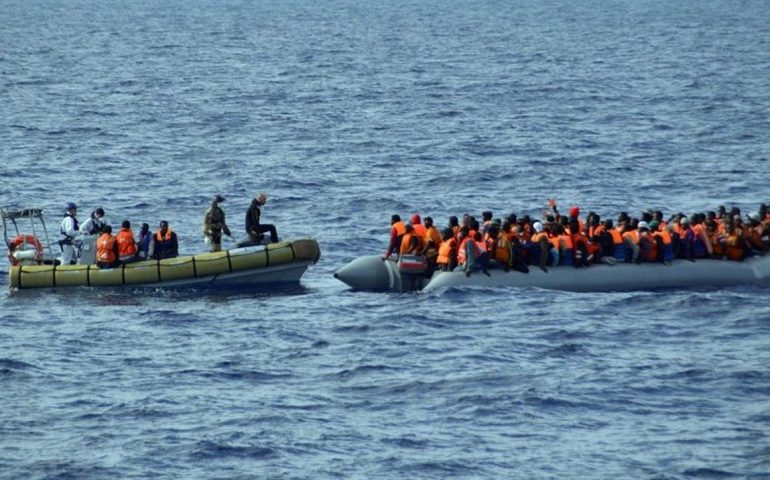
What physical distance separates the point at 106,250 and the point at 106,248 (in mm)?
54

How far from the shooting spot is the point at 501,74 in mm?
99375

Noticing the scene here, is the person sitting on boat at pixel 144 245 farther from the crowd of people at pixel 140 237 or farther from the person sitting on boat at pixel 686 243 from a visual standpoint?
the person sitting on boat at pixel 686 243

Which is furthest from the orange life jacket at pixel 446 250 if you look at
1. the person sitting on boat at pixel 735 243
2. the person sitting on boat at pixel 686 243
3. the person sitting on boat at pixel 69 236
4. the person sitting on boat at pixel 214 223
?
the person sitting on boat at pixel 69 236

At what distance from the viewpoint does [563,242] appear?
38.1 meters

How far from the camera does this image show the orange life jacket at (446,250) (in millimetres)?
37781

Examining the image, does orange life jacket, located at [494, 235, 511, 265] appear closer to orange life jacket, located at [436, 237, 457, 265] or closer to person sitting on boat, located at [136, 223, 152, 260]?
orange life jacket, located at [436, 237, 457, 265]

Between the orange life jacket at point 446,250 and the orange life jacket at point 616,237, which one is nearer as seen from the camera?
the orange life jacket at point 446,250

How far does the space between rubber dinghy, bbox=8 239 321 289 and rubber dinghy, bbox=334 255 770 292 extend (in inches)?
56.0

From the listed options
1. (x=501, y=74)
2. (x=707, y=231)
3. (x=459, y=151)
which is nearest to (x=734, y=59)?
(x=501, y=74)

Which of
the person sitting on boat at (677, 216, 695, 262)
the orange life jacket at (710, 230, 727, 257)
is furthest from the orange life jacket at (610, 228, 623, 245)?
the orange life jacket at (710, 230, 727, 257)

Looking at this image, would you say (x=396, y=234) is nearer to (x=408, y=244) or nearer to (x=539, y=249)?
(x=408, y=244)

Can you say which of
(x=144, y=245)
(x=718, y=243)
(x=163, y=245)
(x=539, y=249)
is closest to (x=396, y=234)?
(x=539, y=249)

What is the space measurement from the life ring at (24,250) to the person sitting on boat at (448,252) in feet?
29.3

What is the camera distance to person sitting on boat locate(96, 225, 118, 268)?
38.1 metres
